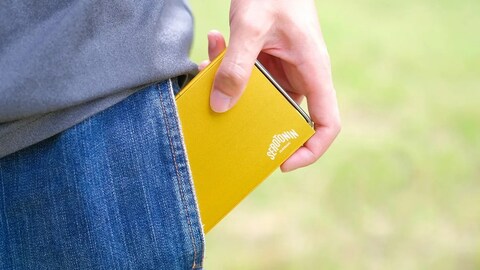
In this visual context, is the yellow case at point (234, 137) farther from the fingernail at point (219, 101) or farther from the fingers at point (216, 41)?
the fingers at point (216, 41)

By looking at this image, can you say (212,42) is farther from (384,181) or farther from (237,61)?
(384,181)

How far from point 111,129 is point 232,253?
48.4 inches

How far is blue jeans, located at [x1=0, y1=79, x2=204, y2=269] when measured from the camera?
642 mm

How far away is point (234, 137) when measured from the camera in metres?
0.74

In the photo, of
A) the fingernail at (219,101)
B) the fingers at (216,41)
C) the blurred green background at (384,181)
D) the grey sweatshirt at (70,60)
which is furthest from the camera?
the blurred green background at (384,181)

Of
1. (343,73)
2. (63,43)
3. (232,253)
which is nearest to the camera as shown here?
(63,43)

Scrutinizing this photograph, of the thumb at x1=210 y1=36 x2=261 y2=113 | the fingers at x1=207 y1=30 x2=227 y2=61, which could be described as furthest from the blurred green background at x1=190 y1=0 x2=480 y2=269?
the thumb at x1=210 y1=36 x2=261 y2=113

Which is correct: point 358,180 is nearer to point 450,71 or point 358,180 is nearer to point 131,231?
point 450,71

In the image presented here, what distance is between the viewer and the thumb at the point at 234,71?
69 centimetres

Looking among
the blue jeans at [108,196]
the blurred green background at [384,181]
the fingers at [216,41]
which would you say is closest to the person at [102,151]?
the blue jeans at [108,196]

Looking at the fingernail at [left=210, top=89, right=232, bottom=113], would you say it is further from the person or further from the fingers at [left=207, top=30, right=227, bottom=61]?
the fingers at [left=207, top=30, right=227, bottom=61]

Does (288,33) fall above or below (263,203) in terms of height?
below

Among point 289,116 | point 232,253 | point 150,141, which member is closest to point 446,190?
point 232,253

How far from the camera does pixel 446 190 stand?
6.67 feet
